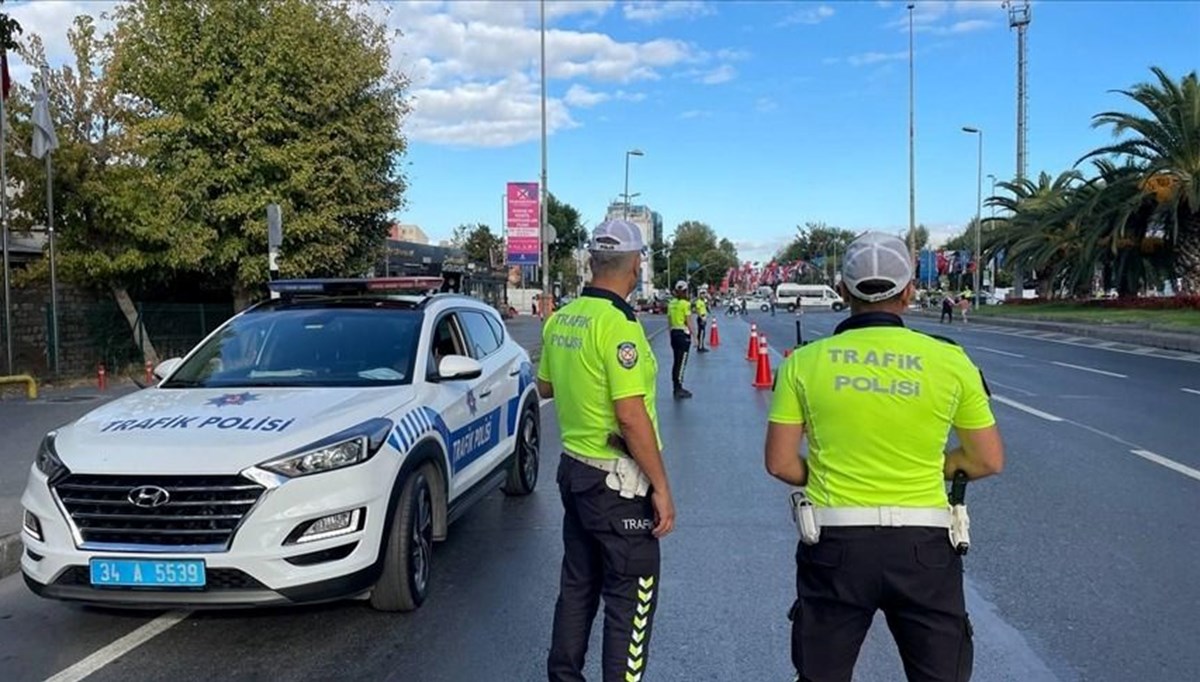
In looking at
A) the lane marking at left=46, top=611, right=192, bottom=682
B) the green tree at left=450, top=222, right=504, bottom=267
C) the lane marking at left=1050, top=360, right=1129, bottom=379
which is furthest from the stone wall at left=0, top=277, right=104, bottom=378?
the green tree at left=450, top=222, right=504, bottom=267

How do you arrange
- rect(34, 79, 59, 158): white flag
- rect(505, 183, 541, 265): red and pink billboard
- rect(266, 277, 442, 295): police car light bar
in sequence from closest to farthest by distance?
rect(266, 277, 442, 295): police car light bar < rect(34, 79, 59, 158): white flag < rect(505, 183, 541, 265): red and pink billboard

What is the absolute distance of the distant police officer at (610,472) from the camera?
3350 mm

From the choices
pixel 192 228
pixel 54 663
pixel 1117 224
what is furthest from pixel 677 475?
pixel 1117 224

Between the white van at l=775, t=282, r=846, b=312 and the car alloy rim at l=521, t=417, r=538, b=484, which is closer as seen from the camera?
the car alloy rim at l=521, t=417, r=538, b=484

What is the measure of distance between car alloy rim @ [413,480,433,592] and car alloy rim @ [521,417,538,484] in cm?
248

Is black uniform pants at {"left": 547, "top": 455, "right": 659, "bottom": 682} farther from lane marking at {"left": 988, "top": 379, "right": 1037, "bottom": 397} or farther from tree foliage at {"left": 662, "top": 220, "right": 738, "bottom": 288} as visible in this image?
tree foliage at {"left": 662, "top": 220, "right": 738, "bottom": 288}

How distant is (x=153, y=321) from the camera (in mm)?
20812

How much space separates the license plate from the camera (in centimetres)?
431

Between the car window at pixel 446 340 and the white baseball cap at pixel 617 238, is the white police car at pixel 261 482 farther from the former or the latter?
the white baseball cap at pixel 617 238

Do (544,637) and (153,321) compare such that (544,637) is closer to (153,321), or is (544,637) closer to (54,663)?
(54,663)

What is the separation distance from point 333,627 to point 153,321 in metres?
18.0

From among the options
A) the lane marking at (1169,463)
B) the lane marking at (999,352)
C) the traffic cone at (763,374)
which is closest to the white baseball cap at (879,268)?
the lane marking at (1169,463)

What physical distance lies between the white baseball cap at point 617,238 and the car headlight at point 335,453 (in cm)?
180

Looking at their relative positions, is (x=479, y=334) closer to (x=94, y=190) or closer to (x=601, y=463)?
(x=601, y=463)
